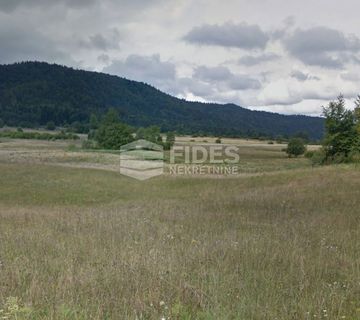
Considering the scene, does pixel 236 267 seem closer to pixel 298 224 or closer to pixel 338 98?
pixel 298 224

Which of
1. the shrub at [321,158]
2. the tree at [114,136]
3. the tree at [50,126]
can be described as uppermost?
the tree at [50,126]

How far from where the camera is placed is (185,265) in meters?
5.51

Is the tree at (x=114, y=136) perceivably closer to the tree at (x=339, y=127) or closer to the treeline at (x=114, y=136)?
the treeline at (x=114, y=136)

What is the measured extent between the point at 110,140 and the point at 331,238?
8550cm

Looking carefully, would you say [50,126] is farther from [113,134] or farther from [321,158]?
[321,158]

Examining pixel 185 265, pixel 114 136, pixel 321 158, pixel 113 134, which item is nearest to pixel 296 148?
pixel 321 158

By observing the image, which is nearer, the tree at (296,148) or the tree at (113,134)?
the tree at (296,148)

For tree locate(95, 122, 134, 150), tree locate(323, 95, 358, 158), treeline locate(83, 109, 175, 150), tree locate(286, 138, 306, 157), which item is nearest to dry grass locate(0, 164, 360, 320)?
tree locate(323, 95, 358, 158)

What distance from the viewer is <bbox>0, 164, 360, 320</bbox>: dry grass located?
3965mm

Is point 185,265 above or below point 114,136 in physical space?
below

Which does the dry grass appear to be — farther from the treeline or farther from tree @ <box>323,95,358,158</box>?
the treeline

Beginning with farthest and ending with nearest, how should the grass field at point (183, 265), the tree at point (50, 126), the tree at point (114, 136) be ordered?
the tree at point (50, 126)
the tree at point (114, 136)
the grass field at point (183, 265)

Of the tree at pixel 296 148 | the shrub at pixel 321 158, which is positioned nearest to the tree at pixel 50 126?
the tree at pixel 296 148

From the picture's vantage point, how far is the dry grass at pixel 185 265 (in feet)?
13.0
